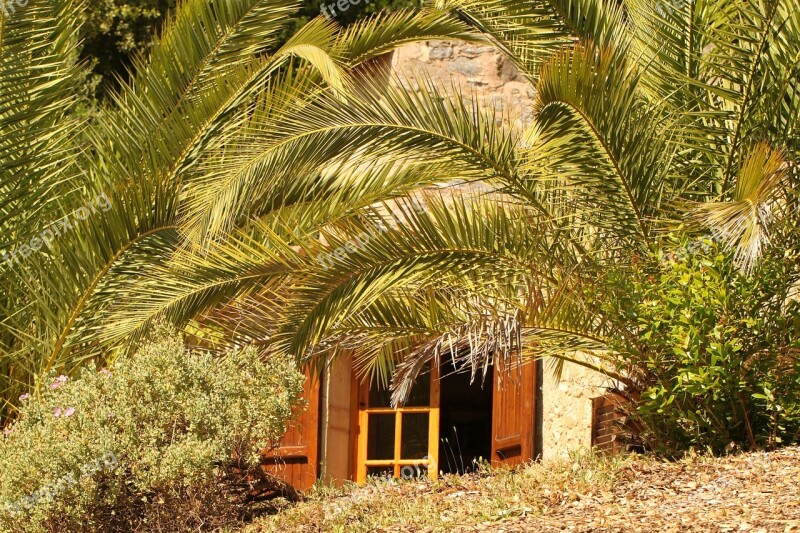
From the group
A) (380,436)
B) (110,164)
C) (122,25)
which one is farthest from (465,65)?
(122,25)

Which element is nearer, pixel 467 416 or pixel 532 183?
pixel 532 183

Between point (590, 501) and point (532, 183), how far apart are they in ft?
7.08

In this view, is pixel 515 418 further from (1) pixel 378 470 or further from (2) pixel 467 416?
(2) pixel 467 416

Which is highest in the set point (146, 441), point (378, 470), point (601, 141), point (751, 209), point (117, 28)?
point (117, 28)

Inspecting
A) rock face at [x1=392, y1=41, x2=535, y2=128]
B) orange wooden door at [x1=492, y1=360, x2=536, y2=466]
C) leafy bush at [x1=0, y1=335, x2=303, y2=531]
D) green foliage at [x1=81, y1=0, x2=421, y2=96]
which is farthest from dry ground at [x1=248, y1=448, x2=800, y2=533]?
green foliage at [x1=81, y1=0, x2=421, y2=96]

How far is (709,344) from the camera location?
605 cm

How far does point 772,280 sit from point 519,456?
139 inches

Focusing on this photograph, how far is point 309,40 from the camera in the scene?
28.3 ft

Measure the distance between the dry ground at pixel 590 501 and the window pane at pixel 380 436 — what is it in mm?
3789

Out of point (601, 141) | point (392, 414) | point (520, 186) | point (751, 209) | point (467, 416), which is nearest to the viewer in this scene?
point (751, 209)

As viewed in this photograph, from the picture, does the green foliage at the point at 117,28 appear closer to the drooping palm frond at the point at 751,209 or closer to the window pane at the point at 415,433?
the window pane at the point at 415,433

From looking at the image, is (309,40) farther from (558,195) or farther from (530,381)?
(530,381)

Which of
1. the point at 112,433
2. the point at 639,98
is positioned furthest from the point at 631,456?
the point at 112,433

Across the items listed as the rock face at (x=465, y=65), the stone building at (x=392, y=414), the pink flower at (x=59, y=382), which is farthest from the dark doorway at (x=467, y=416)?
the pink flower at (x=59, y=382)
